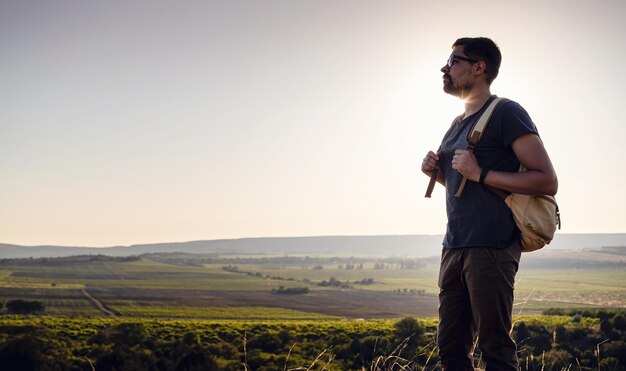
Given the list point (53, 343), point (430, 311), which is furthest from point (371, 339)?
point (430, 311)

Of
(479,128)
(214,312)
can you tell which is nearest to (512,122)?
(479,128)

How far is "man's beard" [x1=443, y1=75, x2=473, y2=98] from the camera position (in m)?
2.81

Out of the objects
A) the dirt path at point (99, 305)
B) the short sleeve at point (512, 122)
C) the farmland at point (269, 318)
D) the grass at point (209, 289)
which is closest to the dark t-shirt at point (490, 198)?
the short sleeve at point (512, 122)

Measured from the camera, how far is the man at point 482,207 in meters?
2.44

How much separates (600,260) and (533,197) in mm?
164939

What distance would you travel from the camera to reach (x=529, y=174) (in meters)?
2.44

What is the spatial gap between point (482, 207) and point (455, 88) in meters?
0.64

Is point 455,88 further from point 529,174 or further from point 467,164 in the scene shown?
point 529,174

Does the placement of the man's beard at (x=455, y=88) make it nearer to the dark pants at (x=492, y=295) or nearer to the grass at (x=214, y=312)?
the dark pants at (x=492, y=295)

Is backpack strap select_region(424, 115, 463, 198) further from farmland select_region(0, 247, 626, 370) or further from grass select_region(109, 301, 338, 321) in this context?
grass select_region(109, 301, 338, 321)

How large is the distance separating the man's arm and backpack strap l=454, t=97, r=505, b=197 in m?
0.13

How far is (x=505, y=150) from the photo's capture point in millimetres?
2621

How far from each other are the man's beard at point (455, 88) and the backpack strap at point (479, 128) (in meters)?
0.19

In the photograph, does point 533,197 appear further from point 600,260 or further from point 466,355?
point 600,260
